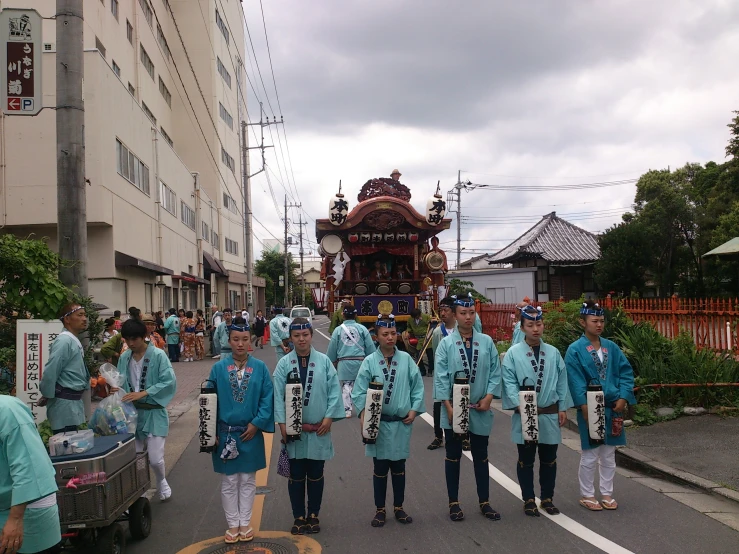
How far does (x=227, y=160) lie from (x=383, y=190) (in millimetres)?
29883

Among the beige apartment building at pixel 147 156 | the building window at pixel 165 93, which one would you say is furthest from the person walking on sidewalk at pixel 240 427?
the building window at pixel 165 93

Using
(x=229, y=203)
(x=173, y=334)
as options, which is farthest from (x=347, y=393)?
(x=229, y=203)

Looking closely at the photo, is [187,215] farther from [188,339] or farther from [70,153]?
[70,153]

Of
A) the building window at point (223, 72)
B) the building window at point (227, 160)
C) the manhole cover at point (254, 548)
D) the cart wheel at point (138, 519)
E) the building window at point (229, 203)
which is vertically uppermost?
the building window at point (223, 72)

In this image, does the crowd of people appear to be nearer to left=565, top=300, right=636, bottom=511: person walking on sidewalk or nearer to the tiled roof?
left=565, top=300, right=636, bottom=511: person walking on sidewalk

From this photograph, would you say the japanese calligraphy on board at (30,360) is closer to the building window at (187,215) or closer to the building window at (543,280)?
the building window at (187,215)

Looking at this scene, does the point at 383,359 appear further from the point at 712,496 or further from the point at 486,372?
the point at 712,496

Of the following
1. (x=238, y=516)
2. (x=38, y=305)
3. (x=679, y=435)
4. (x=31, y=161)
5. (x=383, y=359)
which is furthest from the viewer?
(x=31, y=161)

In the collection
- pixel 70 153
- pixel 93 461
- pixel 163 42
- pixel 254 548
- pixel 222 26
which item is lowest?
pixel 254 548

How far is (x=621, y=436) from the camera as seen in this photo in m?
5.63

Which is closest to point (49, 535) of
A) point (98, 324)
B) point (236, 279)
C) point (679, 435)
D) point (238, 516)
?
point (238, 516)

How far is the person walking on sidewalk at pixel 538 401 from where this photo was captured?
539cm

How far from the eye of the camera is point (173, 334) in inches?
797

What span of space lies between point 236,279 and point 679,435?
40491mm
